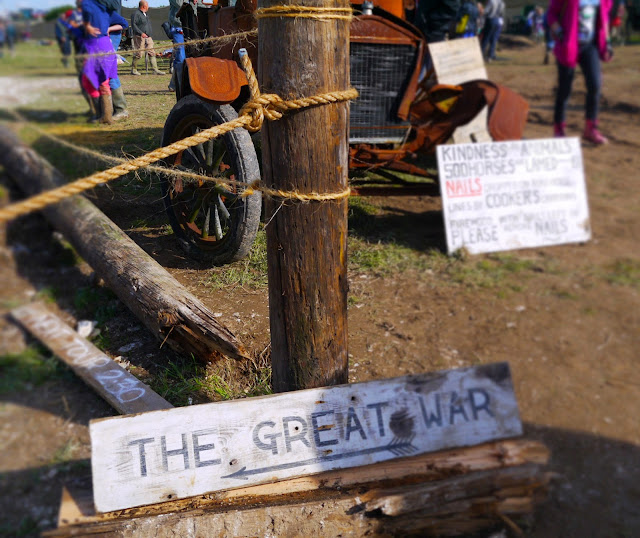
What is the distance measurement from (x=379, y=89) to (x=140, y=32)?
2.54 metres

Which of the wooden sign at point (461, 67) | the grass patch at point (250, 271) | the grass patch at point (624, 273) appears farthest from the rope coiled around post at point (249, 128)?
the wooden sign at point (461, 67)

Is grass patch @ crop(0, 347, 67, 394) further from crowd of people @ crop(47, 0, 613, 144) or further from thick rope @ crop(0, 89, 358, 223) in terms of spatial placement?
crowd of people @ crop(47, 0, 613, 144)

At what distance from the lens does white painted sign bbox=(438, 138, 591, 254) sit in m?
3.11

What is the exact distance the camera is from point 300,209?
4.59ft

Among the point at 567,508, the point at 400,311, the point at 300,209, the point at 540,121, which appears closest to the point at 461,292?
the point at 400,311

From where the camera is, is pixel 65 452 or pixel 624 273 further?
pixel 624 273

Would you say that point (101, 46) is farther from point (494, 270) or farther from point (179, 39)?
point (494, 270)

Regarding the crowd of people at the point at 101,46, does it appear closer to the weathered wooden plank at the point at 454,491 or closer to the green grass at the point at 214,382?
the green grass at the point at 214,382

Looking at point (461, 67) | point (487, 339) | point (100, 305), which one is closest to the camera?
point (100, 305)

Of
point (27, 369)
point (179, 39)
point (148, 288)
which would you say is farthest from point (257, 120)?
point (27, 369)

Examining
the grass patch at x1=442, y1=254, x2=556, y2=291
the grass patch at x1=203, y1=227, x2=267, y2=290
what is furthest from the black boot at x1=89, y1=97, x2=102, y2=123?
the grass patch at x1=442, y1=254, x2=556, y2=291

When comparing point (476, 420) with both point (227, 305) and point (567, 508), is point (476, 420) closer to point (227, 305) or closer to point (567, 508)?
point (567, 508)

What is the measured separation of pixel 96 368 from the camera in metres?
1.96

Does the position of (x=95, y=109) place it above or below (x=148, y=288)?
above
